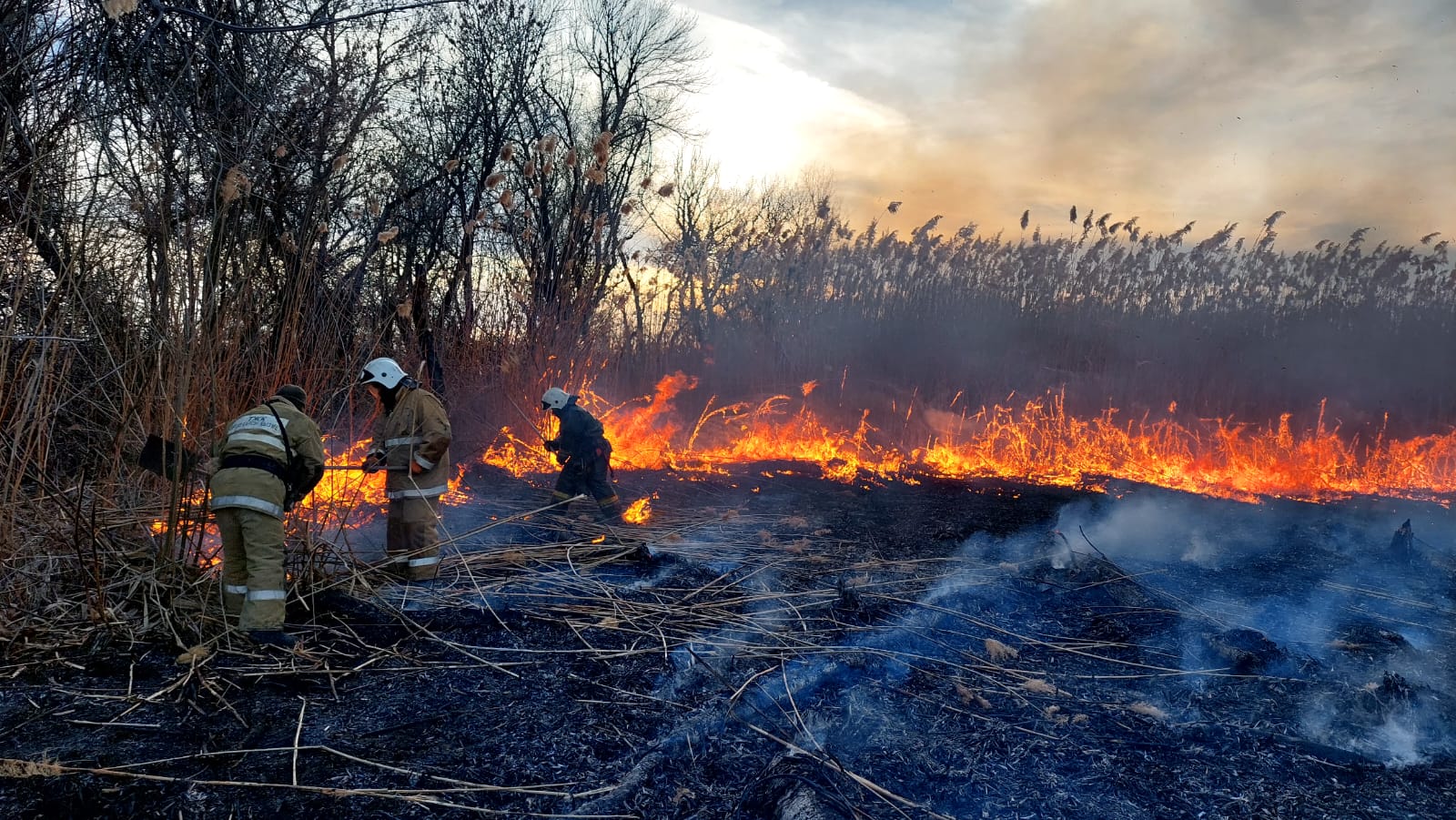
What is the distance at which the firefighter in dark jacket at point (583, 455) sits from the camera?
26.1ft

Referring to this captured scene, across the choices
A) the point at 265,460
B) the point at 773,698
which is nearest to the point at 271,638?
the point at 265,460

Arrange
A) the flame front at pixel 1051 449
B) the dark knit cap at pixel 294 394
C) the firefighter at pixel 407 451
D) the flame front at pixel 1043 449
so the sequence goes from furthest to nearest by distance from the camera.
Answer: the flame front at pixel 1051 449 < the flame front at pixel 1043 449 < the firefighter at pixel 407 451 < the dark knit cap at pixel 294 394

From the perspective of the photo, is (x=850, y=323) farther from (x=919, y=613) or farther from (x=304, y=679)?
(x=304, y=679)

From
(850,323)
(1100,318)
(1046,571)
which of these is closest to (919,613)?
(1046,571)

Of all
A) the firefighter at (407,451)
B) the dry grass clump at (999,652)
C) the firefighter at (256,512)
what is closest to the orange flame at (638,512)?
the firefighter at (407,451)

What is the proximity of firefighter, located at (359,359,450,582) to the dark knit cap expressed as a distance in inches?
35.0

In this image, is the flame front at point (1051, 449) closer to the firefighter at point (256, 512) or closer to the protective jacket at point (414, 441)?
the protective jacket at point (414, 441)

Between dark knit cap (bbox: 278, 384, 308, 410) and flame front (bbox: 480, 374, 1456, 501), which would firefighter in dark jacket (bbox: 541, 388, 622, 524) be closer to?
flame front (bbox: 480, 374, 1456, 501)

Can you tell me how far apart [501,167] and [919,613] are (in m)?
14.7

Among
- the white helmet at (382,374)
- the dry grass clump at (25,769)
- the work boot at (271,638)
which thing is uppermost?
the white helmet at (382,374)

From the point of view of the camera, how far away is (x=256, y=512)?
4438 mm

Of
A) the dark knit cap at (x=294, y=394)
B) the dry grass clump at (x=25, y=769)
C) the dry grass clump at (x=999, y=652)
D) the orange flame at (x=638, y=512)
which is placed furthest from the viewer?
the orange flame at (x=638, y=512)

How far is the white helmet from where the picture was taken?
19.5 feet

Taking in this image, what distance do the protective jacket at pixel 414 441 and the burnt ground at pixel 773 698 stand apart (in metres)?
0.69
